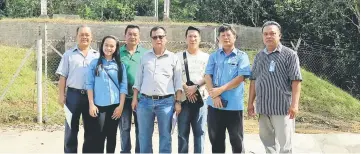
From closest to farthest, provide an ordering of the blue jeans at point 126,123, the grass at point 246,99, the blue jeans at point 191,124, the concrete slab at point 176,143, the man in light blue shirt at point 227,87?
the man in light blue shirt at point 227,87
the blue jeans at point 191,124
the blue jeans at point 126,123
the concrete slab at point 176,143
the grass at point 246,99

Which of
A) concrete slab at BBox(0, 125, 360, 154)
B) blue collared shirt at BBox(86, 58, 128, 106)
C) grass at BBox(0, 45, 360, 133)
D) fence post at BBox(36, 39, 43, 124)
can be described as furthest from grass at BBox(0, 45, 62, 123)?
blue collared shirt at BBox(86, 58, 128, 106)

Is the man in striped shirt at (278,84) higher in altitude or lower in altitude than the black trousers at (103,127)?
higher

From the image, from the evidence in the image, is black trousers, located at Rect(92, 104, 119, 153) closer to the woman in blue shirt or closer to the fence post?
the woman in blue shirt

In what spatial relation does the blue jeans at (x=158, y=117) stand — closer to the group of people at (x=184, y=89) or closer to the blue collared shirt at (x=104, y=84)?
the group of people at (x=184, y=89)

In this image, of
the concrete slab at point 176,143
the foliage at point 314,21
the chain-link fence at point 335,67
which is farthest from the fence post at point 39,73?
the chain-link fence at point 335,67

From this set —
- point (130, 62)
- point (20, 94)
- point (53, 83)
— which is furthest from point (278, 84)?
point (53, 83)

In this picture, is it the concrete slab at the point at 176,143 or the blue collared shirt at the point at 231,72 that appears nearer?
the blue collared shirt at the point at 231,72

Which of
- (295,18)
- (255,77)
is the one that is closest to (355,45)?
(295,18)

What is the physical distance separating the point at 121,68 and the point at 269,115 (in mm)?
1403

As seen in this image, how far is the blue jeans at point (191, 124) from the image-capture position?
4.13m

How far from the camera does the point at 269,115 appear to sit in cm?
392

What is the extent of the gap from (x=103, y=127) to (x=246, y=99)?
6015mm

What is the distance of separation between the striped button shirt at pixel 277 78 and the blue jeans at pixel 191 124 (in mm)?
611

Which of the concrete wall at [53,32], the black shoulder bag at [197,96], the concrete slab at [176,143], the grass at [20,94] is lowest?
the concrete slab at [176,143]
